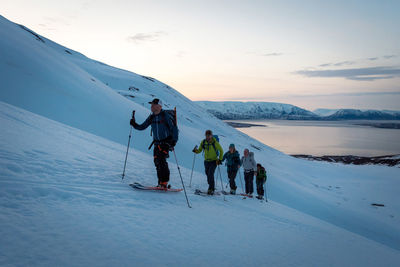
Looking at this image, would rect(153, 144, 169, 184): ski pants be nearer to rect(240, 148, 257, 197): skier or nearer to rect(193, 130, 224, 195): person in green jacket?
rect(193, 130, 224, 195): person in green jacket

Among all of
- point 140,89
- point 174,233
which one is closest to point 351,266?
point 174,233

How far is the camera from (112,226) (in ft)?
12.4

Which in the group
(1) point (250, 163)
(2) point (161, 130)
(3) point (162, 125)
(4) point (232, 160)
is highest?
(3) point (162, 125)

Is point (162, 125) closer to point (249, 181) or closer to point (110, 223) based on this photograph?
point (110, 223)

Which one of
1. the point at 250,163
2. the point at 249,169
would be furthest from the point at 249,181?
the point at 250,163

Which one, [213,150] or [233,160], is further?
[233,160]

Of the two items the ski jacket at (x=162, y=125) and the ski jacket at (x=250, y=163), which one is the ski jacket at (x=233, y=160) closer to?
the ski jacket at (x=250, y=163)

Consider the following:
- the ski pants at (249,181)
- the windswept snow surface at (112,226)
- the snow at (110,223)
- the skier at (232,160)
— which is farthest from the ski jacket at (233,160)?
the windswept snow surface at (112,226)

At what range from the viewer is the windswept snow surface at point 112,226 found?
3012 mm

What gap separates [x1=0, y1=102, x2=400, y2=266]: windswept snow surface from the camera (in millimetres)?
3012

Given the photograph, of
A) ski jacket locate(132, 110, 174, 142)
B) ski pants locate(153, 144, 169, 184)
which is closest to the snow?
ski pants locate(153, 144, 169, 184)

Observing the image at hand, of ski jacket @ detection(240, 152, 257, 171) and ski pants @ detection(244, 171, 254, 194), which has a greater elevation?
ski jacket @ detection(240, 152, 257, 171)

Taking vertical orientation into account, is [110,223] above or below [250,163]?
below

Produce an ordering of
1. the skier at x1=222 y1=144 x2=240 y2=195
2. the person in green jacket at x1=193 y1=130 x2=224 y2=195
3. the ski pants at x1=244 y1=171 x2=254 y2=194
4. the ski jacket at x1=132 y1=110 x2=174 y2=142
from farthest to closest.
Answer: the ski pants at x1=244 y1=171 x2=254 y2=194
the skier at x1=222 y1=144 x2=240 y2=195
the person in green jacket at x1=193 y1=130 x2=224 y2=195
the ski jacket at x1=132 y1=110 x2=174 y2=142
